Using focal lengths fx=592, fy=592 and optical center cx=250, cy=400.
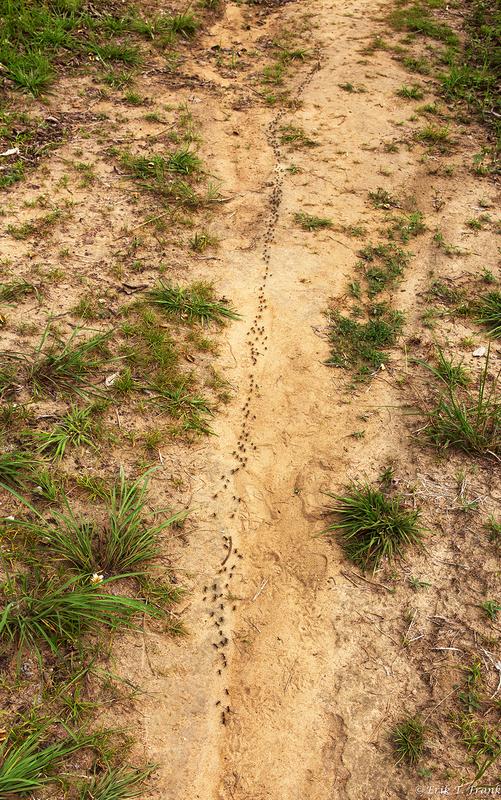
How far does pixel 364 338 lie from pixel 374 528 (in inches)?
69.4

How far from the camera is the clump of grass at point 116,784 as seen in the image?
260 centimetres

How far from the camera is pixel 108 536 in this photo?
333 cm

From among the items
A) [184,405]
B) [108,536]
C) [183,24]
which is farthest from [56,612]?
[183,24]

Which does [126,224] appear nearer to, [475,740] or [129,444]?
[129,444]

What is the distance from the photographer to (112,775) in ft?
8.77

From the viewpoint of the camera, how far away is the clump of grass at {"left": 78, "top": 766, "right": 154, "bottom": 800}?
260cm

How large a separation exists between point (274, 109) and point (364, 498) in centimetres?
551

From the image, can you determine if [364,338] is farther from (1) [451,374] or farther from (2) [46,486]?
(2) [46,486]

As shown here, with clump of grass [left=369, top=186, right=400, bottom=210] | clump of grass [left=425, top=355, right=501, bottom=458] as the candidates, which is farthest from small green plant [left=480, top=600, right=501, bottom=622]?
clump of grass [left=369, top=186, right=400, bottom=210]

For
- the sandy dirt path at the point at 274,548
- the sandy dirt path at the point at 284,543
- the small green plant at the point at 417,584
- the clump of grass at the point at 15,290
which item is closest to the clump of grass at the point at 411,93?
the sandy dirt path at the point at 284,543

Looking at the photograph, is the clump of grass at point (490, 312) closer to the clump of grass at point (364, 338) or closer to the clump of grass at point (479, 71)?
the clump of grass at point (364, 338)

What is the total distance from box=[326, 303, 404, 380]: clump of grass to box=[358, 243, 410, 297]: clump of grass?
11.6 inches

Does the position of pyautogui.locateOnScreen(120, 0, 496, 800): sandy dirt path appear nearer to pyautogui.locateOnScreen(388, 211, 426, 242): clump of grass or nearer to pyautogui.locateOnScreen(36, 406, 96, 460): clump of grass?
pyautogui.locateOnScreen(388, 211, 426, 242): clump of grass

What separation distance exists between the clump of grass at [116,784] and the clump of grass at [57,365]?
90.4 inches
